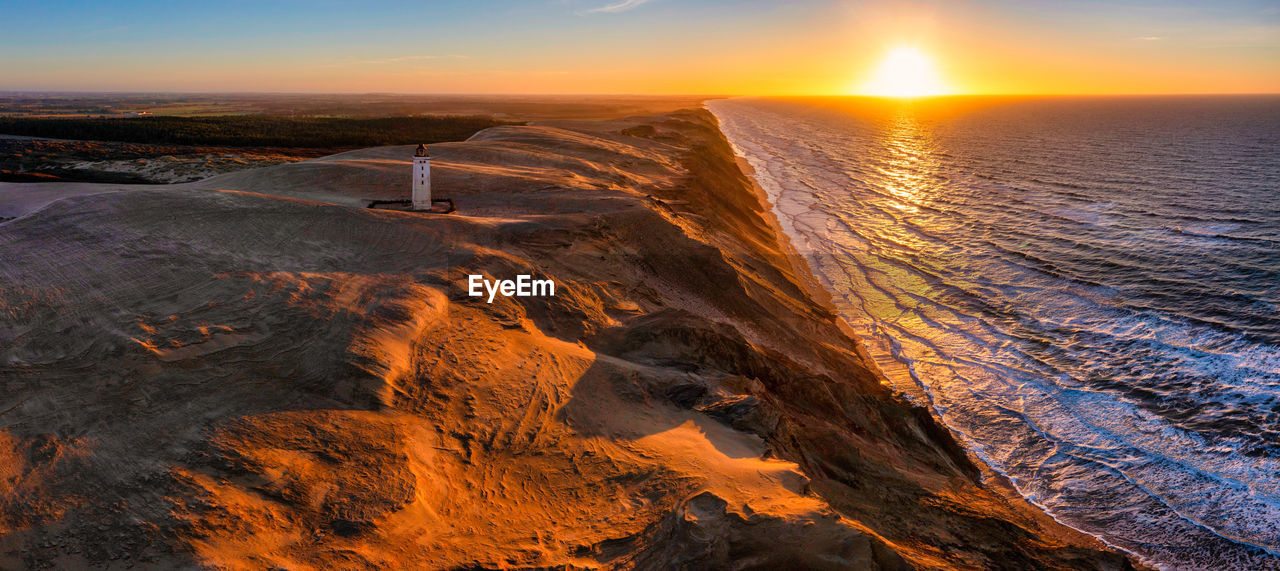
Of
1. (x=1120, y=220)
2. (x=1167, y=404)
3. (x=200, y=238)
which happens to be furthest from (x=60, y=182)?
(x=1120, y=220)

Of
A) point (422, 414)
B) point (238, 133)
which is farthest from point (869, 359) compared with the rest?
point (238, 133)

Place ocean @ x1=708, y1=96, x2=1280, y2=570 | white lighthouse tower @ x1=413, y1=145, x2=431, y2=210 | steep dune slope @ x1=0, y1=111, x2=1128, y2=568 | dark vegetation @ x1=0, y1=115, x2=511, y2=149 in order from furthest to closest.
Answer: dark vegetation @ x1=0, y1=115, x2=511, y2=149, white lighthouse tower @ x1=413, y1=145, x2=431, y2=210, ocean @ x1=708, y1=96, x2=1280, y2=570, steep dune slope @ x1=0, y1=111, x2=1128, y2=568

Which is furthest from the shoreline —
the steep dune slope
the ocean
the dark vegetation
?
the dark vegetation

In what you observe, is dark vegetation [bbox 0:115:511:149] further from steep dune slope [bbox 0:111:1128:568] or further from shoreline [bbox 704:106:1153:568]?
steep dune slope [bbox 0:111:1128:568]

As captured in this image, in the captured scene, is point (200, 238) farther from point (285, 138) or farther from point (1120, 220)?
point (285, 138)

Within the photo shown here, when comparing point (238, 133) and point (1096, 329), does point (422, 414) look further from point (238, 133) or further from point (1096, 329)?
point (238, 133)
